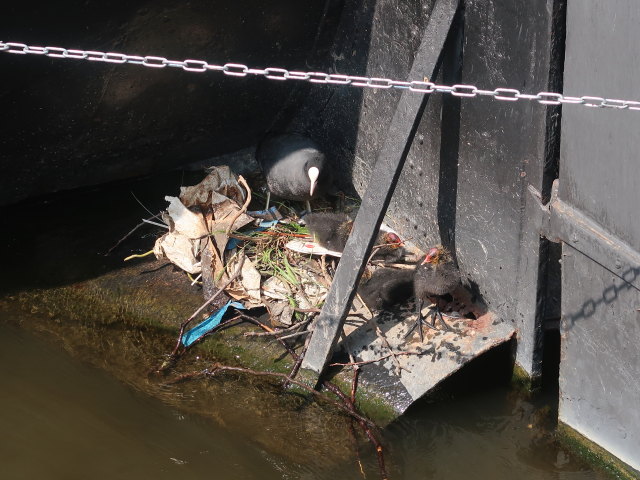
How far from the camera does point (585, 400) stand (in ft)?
12.9

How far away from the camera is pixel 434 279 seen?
14.6ft

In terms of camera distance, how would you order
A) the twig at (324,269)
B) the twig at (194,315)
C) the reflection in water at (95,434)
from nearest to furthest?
the reflection in water at (95,434), the twig at (194,315), the twig at (324,269)

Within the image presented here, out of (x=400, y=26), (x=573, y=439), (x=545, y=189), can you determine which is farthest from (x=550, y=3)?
(x=573, y=439)

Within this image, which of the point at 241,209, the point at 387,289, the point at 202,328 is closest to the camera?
the point at 387,289

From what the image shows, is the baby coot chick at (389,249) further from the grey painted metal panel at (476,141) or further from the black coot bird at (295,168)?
the black coot bird at (295,168)

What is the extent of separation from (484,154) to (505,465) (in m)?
1.52

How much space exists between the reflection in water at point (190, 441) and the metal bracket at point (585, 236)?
1.08 metres

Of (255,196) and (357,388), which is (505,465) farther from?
(255,196)

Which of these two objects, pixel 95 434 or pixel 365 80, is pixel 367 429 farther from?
pixel 365 80

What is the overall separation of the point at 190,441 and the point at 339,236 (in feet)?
4.93

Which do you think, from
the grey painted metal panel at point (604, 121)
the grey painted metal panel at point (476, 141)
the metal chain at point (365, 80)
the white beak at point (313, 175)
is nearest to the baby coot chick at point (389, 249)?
the grey painted metal panel at point (476, 141)

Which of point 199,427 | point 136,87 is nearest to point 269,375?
point 199,427

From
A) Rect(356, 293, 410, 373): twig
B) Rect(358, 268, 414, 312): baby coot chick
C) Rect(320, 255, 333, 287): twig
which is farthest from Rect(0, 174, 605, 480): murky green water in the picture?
Rect(320, 255, 333, 287): twig

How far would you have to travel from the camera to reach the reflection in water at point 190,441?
13.3 ft
